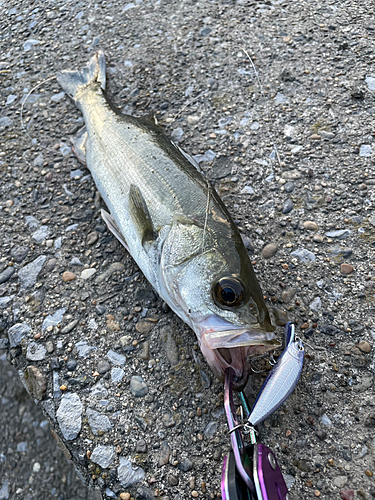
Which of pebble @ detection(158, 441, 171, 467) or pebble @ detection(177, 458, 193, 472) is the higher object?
pebble @ detection(158, 441, 171, 467)

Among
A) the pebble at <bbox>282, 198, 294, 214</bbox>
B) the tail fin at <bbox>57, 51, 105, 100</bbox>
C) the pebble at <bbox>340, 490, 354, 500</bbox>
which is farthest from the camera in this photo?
the tail fin at <bbox>57, 51, 105, 100</bbox>

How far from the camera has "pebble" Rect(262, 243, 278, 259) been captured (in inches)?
104

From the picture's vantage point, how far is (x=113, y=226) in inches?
111

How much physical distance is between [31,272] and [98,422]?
4.01 ft

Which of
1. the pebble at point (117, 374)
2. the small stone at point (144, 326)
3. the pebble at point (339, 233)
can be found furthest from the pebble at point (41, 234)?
the pebble at point (339, 233)

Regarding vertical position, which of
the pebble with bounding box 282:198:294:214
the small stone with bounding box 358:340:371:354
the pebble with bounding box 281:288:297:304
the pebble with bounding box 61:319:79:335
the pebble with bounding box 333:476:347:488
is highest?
the pebble with bounding box 61:319:79:335

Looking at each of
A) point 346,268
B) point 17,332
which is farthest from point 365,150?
point 17,332

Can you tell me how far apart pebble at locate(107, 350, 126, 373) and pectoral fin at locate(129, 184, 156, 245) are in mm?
734

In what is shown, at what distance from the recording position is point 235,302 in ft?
6.47

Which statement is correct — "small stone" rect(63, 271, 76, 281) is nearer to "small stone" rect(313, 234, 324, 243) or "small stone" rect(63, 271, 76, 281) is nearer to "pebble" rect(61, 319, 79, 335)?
"pebble" rect(61, 319, 79, 335)

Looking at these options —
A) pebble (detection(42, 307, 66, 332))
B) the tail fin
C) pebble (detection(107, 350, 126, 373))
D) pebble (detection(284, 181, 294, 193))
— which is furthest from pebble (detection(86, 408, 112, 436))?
the tail fin

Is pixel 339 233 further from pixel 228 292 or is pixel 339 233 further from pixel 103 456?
pixel 103 456

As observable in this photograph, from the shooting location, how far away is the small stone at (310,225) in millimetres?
2703

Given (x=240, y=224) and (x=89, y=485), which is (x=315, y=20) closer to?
(x=240, y=224)
